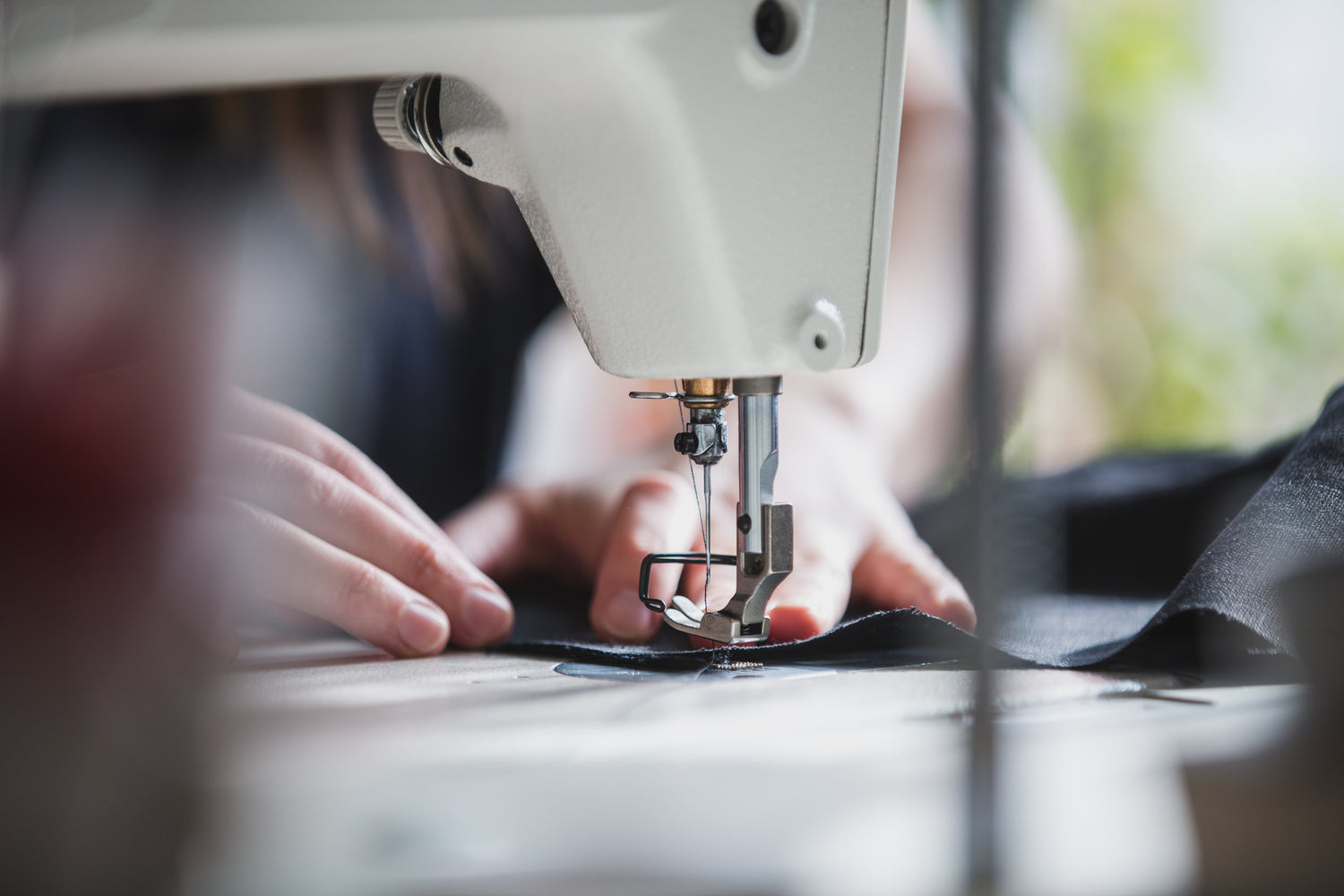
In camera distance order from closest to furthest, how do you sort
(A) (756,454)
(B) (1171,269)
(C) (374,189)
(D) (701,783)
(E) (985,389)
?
(E) (985,389) < (D) (701,783) < (A) (756,454) < (C) (374,189) < (B) (1171,269)

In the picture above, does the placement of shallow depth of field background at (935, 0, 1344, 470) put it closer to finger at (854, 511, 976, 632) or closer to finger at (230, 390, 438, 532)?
finger at (854, 511, 976, 632)

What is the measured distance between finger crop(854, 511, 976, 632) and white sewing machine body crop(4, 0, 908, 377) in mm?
166

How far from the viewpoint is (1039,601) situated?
2.08 feet

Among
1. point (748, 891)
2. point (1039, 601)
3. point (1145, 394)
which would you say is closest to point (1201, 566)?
point (1039, 601)

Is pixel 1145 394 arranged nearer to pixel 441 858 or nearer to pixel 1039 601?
pixel 1039 601

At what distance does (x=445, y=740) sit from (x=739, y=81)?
0.24 m

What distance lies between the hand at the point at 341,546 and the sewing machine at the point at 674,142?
11cm

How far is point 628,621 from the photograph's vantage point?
1.78ft

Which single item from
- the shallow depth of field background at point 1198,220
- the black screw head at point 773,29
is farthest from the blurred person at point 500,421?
the shallow depth of field background at point 1198,220

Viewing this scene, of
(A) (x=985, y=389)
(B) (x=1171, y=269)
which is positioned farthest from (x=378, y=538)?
(B) (x=1171, y=269)

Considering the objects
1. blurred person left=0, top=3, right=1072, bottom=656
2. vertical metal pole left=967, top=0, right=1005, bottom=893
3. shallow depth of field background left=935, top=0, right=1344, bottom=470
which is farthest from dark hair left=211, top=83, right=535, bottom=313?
shallow depth of field background left=935, top=0, right=1344, bottom=470

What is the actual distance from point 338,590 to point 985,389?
0.36m

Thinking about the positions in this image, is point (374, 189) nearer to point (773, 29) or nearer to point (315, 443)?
point (315, 443)

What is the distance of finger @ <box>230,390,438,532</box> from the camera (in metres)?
0.55
